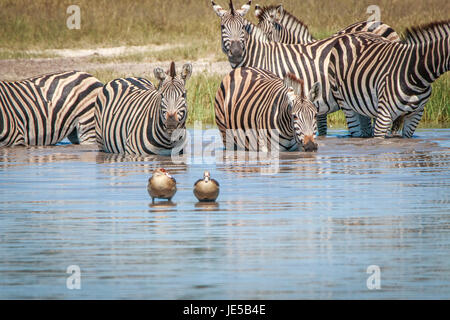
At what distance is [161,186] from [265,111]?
5586mm

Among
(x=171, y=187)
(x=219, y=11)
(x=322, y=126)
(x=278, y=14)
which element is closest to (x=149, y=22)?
(x=278, y=14)

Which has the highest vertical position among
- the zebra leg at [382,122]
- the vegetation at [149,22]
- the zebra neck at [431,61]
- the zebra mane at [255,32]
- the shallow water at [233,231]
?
the vegetation at [149,22]

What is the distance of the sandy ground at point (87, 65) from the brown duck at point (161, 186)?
1558 cm

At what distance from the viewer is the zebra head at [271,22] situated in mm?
21062

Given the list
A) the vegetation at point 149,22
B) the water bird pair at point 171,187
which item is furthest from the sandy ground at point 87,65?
the water bird pair at point 171,187

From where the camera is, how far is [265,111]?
16.5 meters

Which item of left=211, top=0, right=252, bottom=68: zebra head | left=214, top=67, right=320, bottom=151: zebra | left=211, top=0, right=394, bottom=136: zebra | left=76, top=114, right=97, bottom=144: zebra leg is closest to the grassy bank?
left=211, top=0, right=394, bottom=136: zebra

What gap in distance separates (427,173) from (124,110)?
4427 mm

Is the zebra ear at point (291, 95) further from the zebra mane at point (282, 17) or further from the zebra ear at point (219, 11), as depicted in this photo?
the zebra mane at point (282, 17)

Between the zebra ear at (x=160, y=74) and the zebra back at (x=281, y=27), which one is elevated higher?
the zebra back at (x=281, y=27)

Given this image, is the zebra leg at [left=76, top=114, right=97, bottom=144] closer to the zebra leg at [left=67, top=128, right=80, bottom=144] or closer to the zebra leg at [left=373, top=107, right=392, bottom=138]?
the zebra leg at [left=67, top=128, right=80, bottom=144]

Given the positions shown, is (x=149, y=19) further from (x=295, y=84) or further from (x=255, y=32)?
(x=295, y=84)

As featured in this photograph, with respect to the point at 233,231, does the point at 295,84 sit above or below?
above
